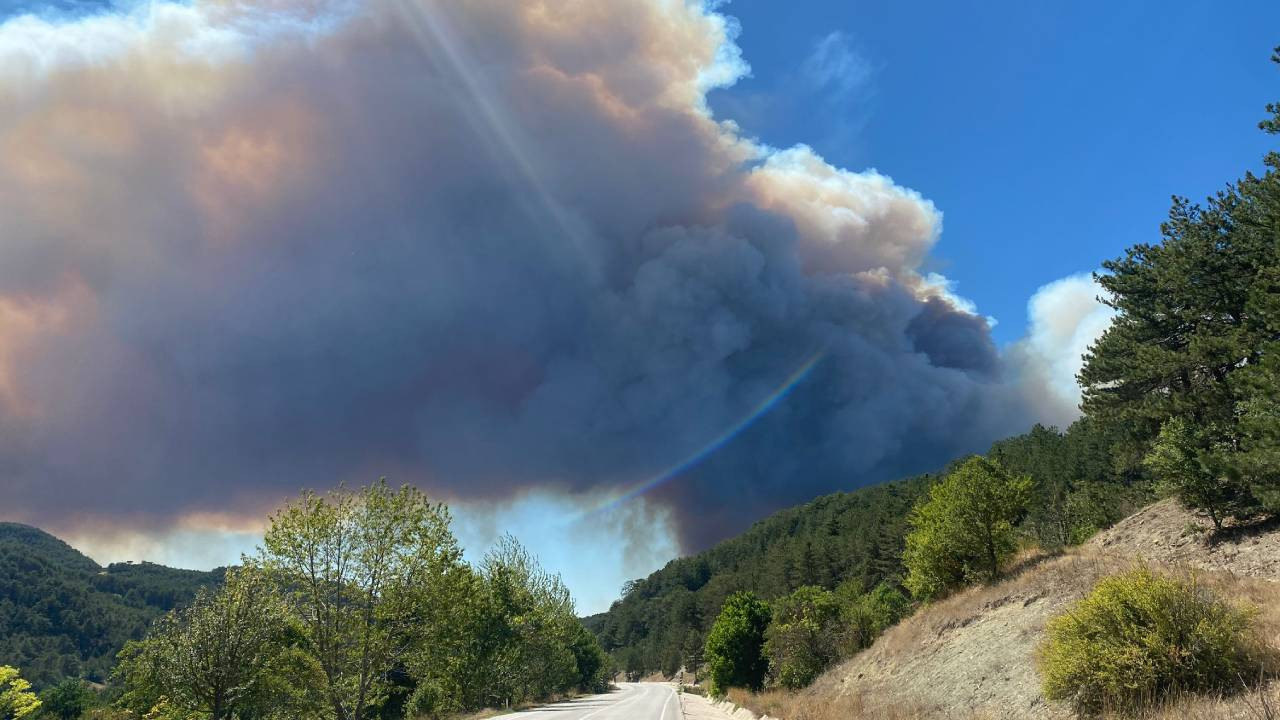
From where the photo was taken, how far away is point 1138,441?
155ft

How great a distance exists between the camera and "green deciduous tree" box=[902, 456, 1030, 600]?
37.2 m

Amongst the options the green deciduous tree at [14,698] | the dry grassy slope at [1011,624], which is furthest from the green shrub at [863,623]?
the green deciduous tree at [14,698]

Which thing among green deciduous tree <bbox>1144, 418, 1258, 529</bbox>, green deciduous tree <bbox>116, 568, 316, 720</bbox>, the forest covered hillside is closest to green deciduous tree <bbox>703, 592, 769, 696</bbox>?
the forest covered hillside

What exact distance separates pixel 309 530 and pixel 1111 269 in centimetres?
5054

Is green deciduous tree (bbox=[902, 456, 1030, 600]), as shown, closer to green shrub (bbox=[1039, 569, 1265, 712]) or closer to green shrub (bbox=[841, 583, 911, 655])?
green shrub (bbox=[841, 583, 911, 655])

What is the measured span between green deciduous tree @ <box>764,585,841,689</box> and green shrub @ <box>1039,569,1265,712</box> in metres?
37.6

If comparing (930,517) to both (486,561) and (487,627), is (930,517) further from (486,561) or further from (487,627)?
(486,561)

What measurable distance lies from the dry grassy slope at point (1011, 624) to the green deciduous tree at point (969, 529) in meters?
1.68

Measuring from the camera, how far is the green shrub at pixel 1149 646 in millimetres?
Result: 13828

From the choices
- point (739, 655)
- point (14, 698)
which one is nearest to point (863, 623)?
point (739, 655)

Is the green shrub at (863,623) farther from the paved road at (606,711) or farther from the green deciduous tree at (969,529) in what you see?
the paved road at (606,711)

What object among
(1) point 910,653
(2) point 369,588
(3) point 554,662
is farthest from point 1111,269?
(3) point 554,662

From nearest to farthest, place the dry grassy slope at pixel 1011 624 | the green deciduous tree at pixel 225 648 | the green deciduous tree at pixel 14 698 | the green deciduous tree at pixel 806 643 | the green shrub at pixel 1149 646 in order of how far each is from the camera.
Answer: the green shrub at pixel 1149 646
the dry grassy slope at pixel 1011 624
the green deciduous tree at pixel 225 648
the green deciduous tree at pixel 806 643
the green deciduous tree at pixel 14 698

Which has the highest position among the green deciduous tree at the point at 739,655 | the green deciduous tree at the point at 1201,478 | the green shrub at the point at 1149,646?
the green deciduous tree at the point at 1201,478
